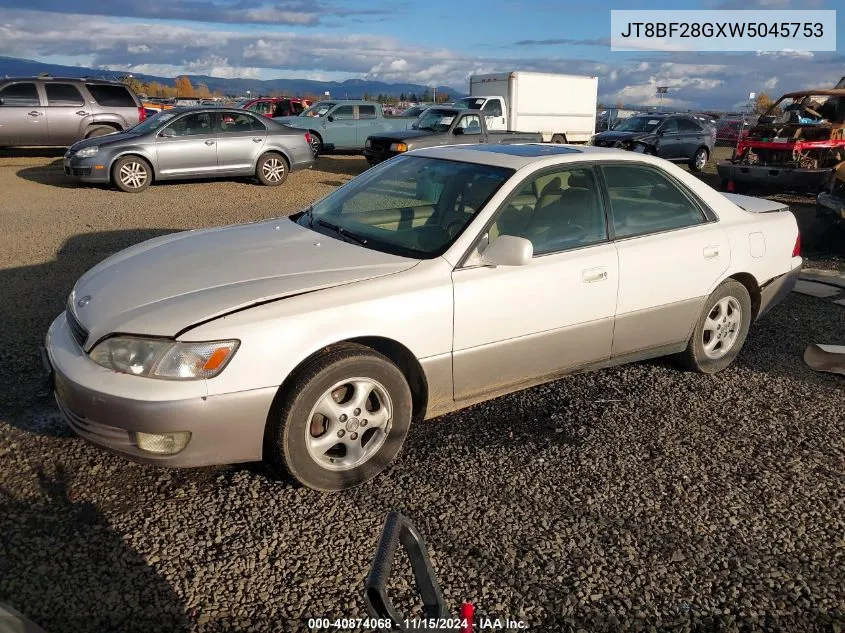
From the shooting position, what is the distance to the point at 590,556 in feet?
9.70

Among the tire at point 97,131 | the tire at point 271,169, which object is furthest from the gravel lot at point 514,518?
the tire at point 97,131

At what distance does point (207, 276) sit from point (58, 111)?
47.6 ft

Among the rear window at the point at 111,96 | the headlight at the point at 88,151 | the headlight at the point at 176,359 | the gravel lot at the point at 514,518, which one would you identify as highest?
the rear window at the point at 111,96

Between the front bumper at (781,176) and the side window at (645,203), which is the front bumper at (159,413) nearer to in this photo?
the side window at (645,203)

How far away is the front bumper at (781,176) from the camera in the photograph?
1254 centimetres

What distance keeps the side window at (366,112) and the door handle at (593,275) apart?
17.3 m

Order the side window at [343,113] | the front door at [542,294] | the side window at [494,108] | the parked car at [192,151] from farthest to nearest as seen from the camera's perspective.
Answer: the side window at [494,108], the side window at [343,113], the parked car at [192,151], the front door at [542,294]

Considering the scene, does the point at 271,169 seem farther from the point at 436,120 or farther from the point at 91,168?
the point at 436,120

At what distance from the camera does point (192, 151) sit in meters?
12.9

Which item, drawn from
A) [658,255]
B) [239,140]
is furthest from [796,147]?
[658,255]

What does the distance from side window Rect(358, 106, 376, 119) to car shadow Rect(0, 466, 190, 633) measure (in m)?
18.3

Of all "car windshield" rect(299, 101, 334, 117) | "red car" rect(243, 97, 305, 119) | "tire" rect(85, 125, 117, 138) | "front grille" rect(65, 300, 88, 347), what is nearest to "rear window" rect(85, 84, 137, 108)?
"tire" rect(85, 125, 117, 138)

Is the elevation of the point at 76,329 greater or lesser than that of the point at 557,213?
lesser

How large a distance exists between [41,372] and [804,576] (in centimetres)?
435
